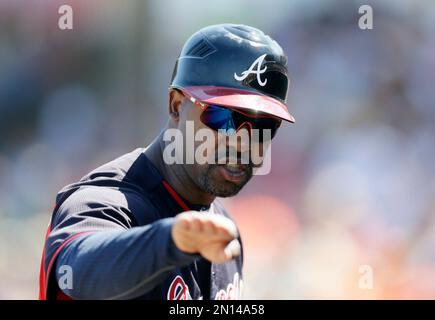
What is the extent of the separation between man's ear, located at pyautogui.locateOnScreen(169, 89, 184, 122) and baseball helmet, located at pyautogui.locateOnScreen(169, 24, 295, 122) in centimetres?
9

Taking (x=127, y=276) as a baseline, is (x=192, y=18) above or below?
above

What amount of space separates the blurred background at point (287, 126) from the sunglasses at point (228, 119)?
2.99 metres

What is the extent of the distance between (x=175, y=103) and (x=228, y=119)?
30 cm

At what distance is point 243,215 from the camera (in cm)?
534

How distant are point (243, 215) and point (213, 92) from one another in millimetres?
3171

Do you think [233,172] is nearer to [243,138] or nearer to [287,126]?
[243,138]

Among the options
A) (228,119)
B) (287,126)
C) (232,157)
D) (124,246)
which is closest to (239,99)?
(228,119)

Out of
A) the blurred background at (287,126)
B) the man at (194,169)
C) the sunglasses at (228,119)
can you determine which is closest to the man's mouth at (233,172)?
the man at (194,169)

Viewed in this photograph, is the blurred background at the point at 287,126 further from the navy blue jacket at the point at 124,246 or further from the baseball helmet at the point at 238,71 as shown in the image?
the baseball helmet at the point at 238,71

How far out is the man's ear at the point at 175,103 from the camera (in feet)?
7.98
